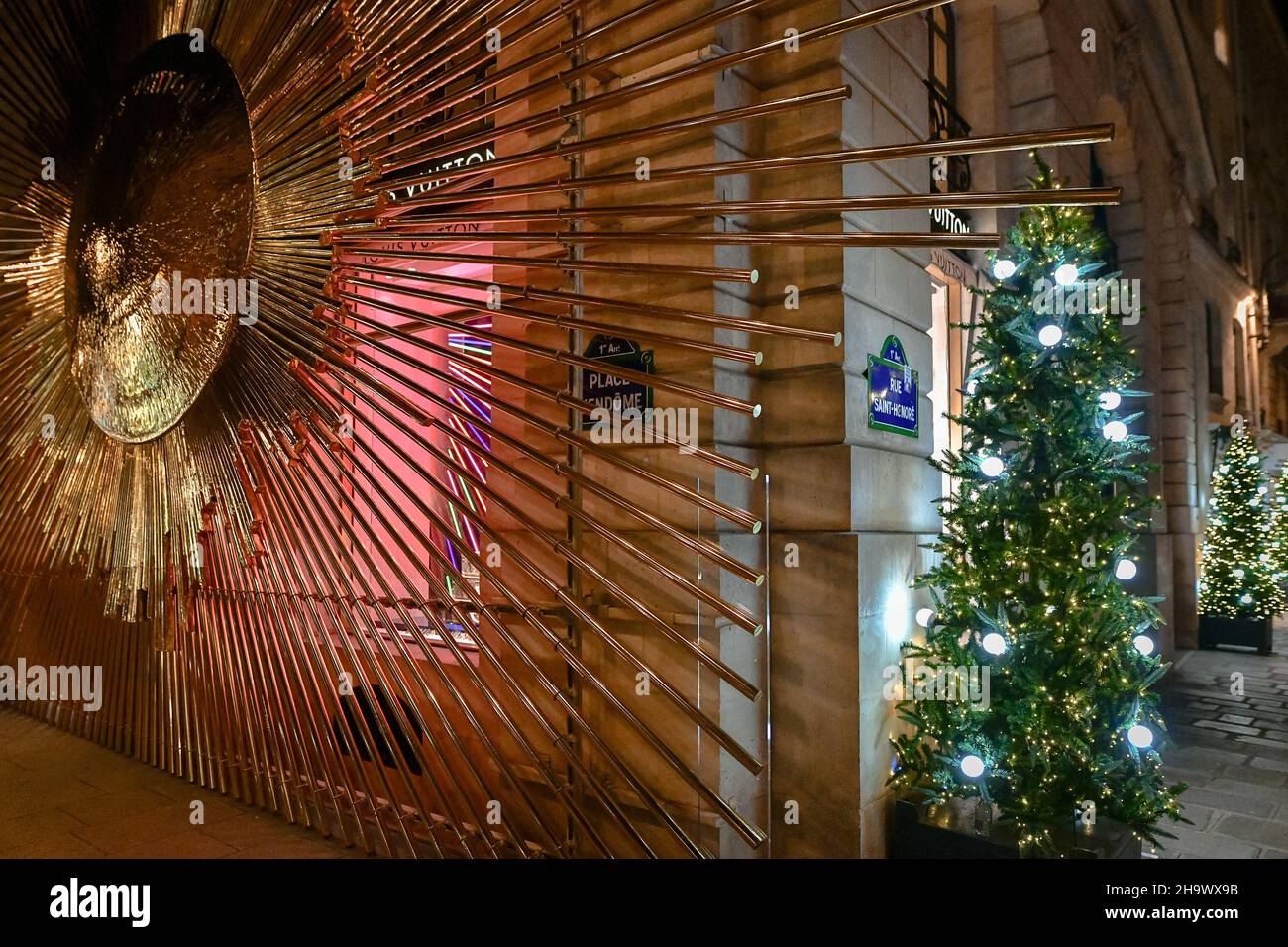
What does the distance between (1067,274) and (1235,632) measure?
998cm

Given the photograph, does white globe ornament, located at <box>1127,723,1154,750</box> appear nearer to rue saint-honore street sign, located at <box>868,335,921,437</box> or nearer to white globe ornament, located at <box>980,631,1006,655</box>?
white globe ornament, located at <box>980,631,1006,655</box>

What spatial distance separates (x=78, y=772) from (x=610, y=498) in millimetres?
4839

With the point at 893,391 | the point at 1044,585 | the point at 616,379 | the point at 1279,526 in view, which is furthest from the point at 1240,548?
the point at 616,379

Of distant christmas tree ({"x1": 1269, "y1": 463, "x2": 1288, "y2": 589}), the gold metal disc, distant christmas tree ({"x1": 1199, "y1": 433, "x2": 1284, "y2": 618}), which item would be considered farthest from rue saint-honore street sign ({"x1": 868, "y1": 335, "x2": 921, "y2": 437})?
distant christmas tree ({"x1": 1269, "y1": 463, "x2": 1288, "y2": 589})

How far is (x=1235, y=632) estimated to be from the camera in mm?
11172

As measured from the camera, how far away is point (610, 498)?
3000 mm

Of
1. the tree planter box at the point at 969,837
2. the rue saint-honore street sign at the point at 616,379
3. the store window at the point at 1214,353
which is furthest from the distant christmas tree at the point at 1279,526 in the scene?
the rue saint-honore street sign at the point at 616,379

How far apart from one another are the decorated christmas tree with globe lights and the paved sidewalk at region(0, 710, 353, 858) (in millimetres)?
3504

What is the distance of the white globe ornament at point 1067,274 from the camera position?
4281 millimetres

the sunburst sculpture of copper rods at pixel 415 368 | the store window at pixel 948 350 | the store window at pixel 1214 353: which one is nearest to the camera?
the sunburst sculpture of copper rods at pixel 415 368

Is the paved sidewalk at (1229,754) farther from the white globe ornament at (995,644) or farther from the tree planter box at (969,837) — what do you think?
the white globe ornament at (995,644)

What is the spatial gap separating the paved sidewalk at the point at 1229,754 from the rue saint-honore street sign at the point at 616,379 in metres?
4.15

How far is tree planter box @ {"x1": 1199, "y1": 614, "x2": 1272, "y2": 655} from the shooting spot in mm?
11031

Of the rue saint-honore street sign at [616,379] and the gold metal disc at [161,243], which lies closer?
the rue saint-honore street sign at [616,379]
